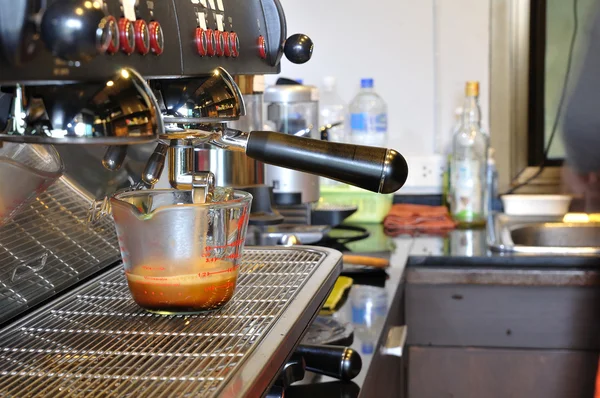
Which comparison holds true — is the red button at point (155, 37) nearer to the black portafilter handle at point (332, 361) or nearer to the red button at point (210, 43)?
the red button at point (210, 43)

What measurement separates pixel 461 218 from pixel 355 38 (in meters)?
0.57

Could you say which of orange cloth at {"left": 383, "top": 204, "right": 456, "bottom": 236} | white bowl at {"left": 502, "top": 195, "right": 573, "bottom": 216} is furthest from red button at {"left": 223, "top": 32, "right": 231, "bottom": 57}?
white bowl at {"left": 502, "top": 195, "right": 573, "bottom": 216}

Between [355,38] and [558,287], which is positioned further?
[355,38]

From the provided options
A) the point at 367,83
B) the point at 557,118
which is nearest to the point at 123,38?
the point at 367,83

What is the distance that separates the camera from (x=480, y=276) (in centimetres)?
163

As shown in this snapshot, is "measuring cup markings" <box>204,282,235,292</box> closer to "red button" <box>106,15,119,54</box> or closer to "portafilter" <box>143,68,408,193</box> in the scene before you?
"portafilter" <box>143,68,408,193</box>

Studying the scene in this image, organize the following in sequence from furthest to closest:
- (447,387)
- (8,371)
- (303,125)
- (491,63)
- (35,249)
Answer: (491,63) < (303,125) < (447,387) < (35,249) < (8,371)

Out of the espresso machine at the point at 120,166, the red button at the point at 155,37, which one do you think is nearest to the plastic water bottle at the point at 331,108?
the espresso machine at the point at 120,166

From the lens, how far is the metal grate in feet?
2.52

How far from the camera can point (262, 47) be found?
0.86 meters

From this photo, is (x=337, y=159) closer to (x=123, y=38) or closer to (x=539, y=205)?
(x=123, y=38)

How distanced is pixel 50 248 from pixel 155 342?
23 cm

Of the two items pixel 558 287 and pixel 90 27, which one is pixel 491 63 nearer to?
pixel 558 287

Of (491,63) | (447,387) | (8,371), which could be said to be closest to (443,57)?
(491,63)
